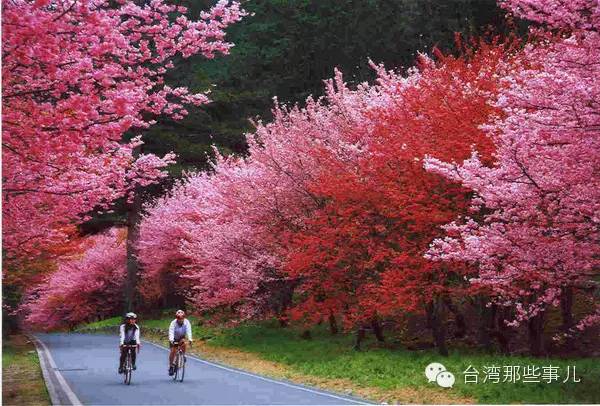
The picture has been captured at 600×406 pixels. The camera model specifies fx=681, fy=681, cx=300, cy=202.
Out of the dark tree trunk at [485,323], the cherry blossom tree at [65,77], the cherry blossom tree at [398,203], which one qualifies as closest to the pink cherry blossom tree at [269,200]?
the cherry blossom tree at [398,203]

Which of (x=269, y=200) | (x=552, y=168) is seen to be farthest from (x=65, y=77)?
(x=269, y=200)

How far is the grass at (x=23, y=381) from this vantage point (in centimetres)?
1391

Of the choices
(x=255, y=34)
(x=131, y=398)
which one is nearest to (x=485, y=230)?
(x=131, y=398)

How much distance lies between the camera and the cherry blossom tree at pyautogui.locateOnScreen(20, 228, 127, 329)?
1889 inches

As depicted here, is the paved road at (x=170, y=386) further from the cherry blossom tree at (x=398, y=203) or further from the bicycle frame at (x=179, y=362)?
the cherry blossom tree at (x=398, y=203)

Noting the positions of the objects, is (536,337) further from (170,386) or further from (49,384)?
(49,384)

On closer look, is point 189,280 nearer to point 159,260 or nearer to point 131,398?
point 159,260

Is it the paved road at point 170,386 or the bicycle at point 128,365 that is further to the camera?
the bicycle at point 128,365

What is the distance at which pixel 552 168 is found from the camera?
1129 centimetres

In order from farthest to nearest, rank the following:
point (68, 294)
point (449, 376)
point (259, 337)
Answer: point (68, 294) < point (259, 337) < point (449, 376)

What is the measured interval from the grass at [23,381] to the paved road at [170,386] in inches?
17.0

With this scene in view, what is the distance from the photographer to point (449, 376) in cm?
1500

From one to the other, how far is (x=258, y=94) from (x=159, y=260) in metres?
12.0

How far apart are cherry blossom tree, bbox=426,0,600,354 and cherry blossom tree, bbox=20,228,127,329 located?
117 feet
